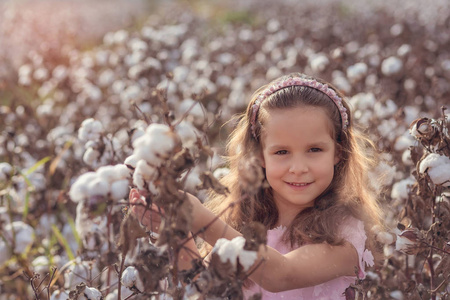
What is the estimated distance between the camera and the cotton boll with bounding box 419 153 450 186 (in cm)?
157

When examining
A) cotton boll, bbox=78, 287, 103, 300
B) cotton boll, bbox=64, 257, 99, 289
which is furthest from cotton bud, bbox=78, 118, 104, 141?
cotton boll, bbox=78, 287, 103, 300

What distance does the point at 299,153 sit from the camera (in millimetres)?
1864

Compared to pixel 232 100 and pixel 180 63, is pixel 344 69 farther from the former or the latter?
pixel 180 63

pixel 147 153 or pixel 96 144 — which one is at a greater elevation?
pixel 147 153

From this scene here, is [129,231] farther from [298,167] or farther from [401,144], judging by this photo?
[401,144]

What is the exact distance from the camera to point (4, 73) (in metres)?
7.04

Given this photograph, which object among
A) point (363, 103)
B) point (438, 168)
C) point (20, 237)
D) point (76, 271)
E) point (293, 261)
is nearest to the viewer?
point (438, 168)

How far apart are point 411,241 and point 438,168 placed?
0.19 meters

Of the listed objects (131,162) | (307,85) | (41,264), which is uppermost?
(131,162)

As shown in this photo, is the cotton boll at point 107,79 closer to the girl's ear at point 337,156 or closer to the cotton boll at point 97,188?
the girl's ear at point 337,156

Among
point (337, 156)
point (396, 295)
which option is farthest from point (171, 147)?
point (396, 295)

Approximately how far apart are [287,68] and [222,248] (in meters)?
4.17

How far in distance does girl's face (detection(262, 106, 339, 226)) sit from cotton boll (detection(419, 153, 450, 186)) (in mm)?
362

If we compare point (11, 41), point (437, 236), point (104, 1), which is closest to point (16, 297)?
point (437, 236)
